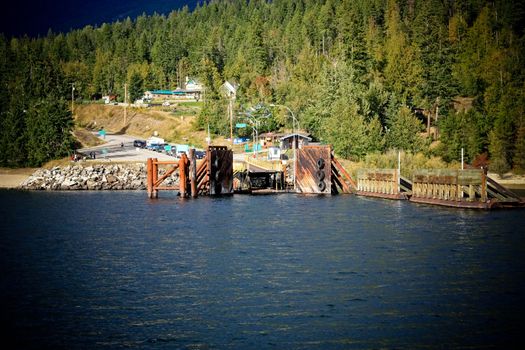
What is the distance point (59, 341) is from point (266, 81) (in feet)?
543

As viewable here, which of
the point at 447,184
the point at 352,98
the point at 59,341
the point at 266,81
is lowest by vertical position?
the point at 59,341

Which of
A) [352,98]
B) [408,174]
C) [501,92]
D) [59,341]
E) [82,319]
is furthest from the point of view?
[501,92]

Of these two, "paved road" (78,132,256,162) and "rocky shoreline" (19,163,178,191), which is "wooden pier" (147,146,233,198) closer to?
"rocky shoreline" (19,163,178,191)

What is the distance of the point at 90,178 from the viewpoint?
106375mm

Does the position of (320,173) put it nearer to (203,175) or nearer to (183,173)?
(203,175)

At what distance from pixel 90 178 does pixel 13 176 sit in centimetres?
2082

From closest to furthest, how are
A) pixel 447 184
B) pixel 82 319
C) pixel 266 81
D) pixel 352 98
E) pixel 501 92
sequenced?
pixel 82 319 → pixel 447 184 → pixel 352 98 → pixel 501 92 → pixel 266 81

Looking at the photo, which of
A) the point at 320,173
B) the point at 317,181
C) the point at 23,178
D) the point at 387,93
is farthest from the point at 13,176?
the point at 387,93

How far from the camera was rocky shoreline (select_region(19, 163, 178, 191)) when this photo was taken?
104875 mm

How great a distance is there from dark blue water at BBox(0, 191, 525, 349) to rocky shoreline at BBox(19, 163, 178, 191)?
45.6m

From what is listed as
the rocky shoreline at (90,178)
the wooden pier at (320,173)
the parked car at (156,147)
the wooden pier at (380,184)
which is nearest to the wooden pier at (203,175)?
the wooden pier at (320,173)

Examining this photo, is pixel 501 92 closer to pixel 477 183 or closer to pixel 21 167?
pixel 477 183

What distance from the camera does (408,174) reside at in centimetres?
8594

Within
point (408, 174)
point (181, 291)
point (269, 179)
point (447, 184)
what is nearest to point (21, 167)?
point (269, 179)
